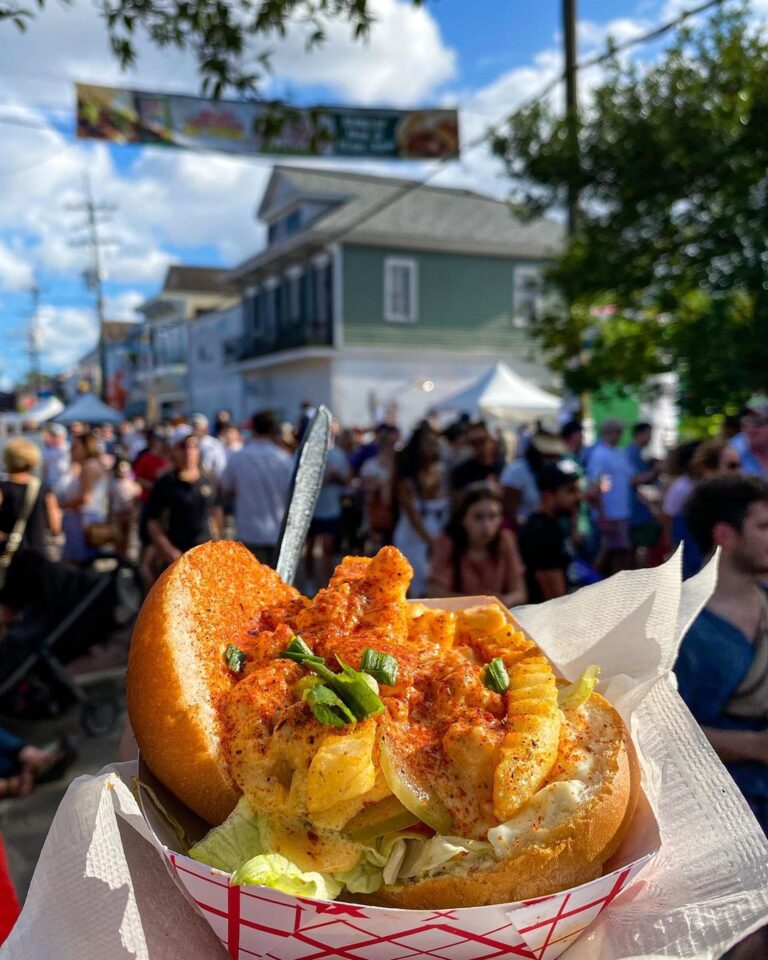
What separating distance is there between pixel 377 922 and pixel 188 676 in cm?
37

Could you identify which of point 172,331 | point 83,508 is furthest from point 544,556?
point 172,331

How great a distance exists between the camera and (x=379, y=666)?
3.41ft

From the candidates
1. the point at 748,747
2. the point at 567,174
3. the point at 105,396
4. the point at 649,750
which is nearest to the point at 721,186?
the point at 567,174

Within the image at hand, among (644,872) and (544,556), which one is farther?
(544,556)

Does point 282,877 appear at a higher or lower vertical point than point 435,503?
higher

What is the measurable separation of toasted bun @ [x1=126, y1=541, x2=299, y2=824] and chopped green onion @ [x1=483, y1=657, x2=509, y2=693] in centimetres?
35

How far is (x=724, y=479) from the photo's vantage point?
311cm

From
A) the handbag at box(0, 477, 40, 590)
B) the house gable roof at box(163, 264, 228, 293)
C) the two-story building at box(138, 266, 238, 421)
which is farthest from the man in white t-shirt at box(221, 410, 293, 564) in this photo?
the house gable roof at box(163, 264, 228, 293)

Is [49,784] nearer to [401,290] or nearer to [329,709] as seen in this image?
[329,709]

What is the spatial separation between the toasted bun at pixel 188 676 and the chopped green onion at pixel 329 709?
14 cm

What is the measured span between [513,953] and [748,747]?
5.85ft

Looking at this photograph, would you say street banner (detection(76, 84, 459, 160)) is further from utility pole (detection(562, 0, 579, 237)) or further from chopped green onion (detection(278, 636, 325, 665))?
chopped green onion (detection(278, 636, 325, 665))

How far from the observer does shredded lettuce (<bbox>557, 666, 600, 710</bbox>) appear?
3.67 ft

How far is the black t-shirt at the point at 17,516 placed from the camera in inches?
247
